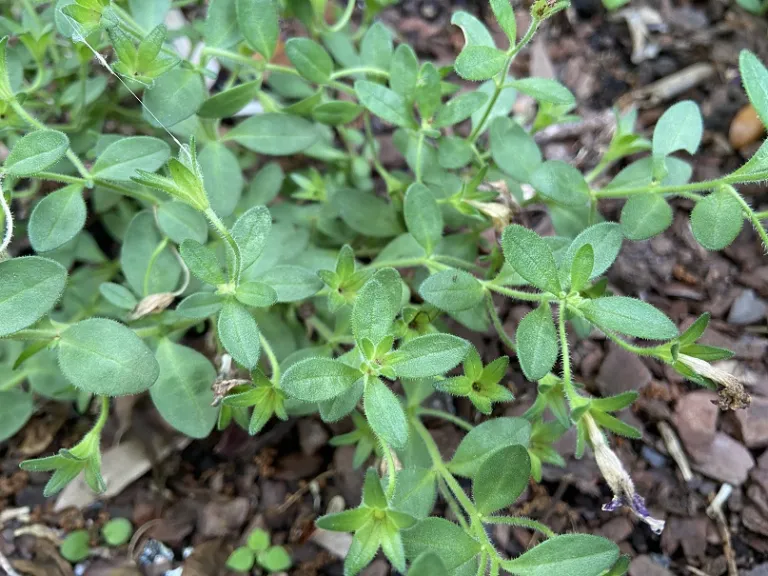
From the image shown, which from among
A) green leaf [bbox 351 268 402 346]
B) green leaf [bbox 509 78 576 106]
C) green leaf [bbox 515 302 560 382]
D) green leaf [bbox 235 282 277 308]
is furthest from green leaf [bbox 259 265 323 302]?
green leaf [bbox 509 78 576 106]

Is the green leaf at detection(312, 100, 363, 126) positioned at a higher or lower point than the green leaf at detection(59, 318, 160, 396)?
higher

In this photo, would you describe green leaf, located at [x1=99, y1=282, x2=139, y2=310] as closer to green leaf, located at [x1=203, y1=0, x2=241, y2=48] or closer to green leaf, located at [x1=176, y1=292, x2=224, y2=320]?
green leaf, located at [x1=176, y1=292, x2=224, y2=320]

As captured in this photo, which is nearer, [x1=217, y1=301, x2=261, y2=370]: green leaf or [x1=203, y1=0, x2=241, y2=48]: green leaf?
[x1=217, y1=301, x2=261, y2=370]: green leaf

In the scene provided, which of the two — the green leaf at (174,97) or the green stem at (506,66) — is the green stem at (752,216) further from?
the green leaf at (174,97)

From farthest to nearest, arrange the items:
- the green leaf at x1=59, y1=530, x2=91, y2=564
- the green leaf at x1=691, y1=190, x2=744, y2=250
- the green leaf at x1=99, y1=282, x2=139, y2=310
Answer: the green leaf at x1=59, y1=530, x2=91, y2=564, the green leaf at x1=99, y1=282, x2=139, y2=310, the green leaf at x1=691, y1=190, x2=744, y2=250

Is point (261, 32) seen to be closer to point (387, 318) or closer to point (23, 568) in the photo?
point (387, 318)
